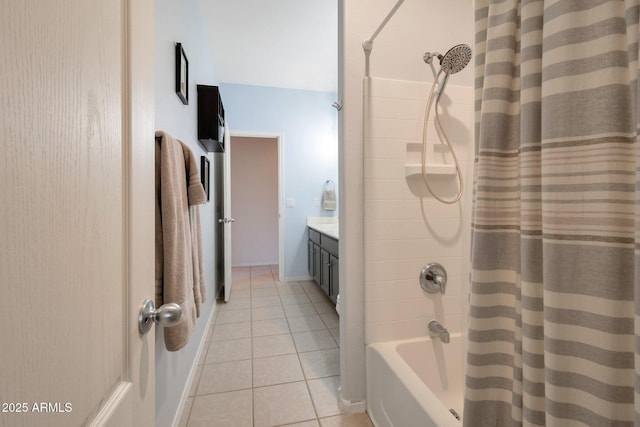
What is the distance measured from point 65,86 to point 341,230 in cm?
123

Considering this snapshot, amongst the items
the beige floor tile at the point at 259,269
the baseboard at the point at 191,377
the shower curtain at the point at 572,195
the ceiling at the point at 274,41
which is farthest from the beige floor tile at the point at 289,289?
the shower curtain at the point at 572,195

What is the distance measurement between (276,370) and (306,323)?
707 millimetres

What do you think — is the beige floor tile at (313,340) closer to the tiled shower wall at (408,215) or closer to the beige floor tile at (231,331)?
the beige floor tile at (231,331)

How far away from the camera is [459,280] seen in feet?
4.85

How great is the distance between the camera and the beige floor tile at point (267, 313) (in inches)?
102

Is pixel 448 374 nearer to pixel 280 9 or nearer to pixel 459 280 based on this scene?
pixel 459 280

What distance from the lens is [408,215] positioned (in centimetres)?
143

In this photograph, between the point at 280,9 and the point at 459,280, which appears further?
the point at 280,9

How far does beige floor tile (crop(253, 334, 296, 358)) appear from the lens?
1987 mm

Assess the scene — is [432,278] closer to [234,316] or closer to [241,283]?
[234,316]

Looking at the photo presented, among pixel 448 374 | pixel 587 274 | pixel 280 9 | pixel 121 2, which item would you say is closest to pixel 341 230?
pixel 448 374

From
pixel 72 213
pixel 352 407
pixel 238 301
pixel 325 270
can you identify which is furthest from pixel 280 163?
pixel 72 213

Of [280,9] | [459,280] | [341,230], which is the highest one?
[280,9]

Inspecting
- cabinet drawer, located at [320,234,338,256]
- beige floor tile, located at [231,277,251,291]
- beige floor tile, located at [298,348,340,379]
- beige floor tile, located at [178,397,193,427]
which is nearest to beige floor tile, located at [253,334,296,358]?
beige floor tile, located at [298,348,340,379]
